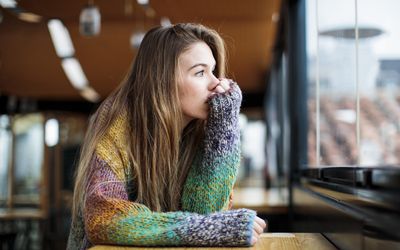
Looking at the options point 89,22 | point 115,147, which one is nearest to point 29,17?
point 89,22

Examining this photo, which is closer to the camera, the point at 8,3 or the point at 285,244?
the point at 285,244

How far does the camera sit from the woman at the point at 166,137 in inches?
60.1

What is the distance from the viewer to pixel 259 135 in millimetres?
17969

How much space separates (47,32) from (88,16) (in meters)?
4.13

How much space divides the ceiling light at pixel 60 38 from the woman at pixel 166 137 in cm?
720

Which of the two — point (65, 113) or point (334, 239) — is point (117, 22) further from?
point (334, 239)

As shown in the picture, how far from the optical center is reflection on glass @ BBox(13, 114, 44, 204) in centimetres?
1219

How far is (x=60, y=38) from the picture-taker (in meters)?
9.83

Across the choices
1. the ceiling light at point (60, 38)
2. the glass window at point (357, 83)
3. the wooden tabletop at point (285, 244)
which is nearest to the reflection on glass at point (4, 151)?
Answer: the ceiling light at point (60, 38)

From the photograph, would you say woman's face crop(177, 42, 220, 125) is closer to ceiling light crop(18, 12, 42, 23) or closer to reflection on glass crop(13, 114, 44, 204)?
ceiling light crop(18, 12, 42, 23)

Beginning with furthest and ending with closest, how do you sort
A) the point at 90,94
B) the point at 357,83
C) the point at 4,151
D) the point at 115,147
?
the point at 90,94 → the point at 4,151 → the point at 357,83 → the point at 115,147

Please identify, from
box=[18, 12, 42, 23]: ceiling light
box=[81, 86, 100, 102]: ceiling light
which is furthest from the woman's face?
box=[81, 86, 100, 102]: ceiling light

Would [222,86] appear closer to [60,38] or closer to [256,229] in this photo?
[256,229]

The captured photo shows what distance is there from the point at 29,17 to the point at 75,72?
365 centimetres
